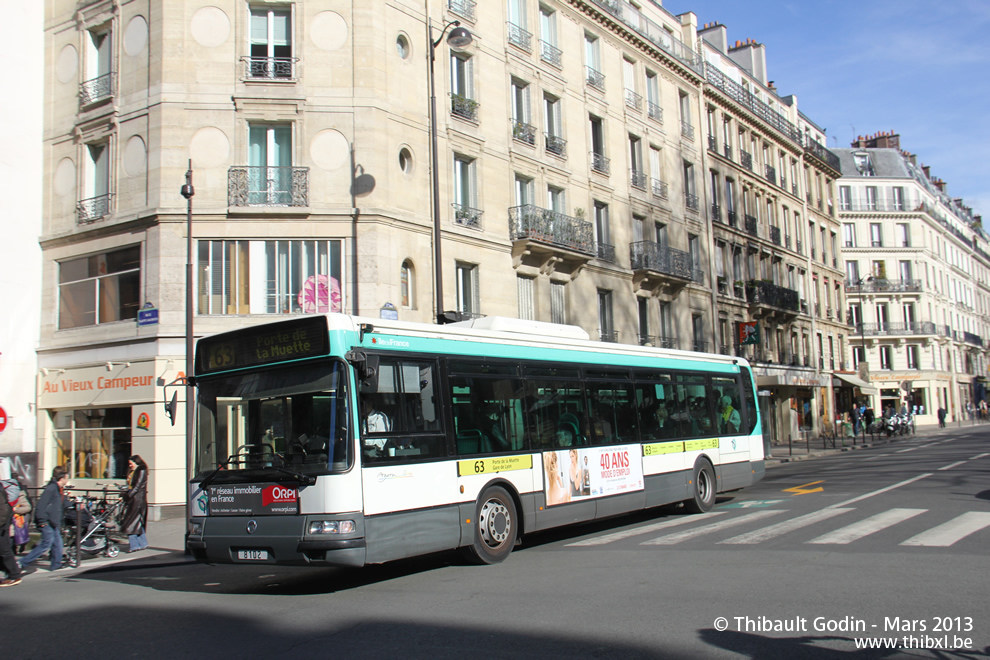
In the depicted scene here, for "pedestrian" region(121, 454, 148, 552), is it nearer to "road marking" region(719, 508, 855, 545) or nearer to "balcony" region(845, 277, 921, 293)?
"road marking" region(719, 508, 855, 545)

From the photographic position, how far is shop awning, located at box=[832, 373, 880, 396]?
44.5m

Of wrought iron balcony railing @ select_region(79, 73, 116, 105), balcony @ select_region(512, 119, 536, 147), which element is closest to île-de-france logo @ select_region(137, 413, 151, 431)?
wrought iron balcony railing @ select_region(79, 73, 116, 105)

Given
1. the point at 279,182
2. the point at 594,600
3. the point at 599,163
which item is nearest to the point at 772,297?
the point at 599,163

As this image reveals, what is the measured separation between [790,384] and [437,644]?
37.3 meters

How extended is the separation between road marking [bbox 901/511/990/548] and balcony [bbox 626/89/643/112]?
72.4ft

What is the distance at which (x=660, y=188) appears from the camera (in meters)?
32.4

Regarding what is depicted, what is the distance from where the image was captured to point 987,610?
20.4 ft

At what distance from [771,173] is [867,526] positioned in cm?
3580

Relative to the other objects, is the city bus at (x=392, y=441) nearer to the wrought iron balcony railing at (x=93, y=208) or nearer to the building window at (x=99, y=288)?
the building window at (x=99, y=288)

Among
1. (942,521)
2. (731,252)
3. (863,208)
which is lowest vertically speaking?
(942,521)

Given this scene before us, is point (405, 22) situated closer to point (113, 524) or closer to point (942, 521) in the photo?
point (113, 524)

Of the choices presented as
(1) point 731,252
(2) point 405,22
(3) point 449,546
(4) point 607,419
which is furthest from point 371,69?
(1) point 731,252

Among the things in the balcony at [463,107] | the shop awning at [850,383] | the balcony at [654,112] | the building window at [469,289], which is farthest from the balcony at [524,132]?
the shop awning at [850,383]

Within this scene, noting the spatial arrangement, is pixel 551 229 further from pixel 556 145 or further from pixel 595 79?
pixel 595 79
